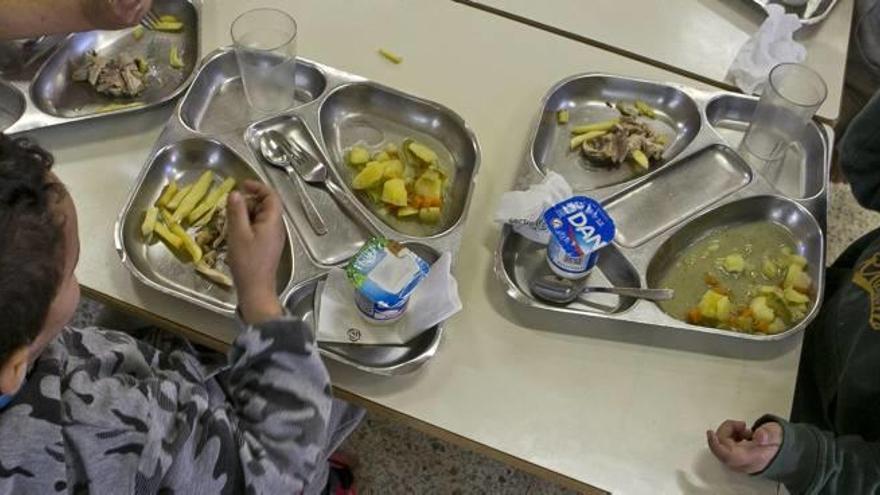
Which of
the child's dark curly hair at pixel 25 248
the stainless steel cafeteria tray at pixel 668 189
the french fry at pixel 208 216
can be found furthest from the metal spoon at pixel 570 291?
the child's dark curly hair at pixel 25 248

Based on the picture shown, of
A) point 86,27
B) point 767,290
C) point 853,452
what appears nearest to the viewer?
point 853,452

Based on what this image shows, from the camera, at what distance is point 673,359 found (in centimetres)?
93

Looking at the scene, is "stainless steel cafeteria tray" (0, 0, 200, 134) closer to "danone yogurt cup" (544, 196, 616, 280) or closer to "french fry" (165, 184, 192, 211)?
"french fry" (165, 184, 192, 211)

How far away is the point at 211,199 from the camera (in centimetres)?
102

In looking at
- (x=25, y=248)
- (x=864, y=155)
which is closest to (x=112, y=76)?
(x=25, y=248)

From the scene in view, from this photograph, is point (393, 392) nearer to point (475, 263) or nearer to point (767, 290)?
point (475, 263)

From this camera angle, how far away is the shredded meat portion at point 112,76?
111 centimetres

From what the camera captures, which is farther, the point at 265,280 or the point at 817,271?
the point at 817,271

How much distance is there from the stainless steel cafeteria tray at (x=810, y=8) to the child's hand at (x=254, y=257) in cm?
89

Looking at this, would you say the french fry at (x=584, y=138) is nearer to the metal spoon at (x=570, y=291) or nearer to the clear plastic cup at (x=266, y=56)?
the metal spoon at (x=570, y=291)

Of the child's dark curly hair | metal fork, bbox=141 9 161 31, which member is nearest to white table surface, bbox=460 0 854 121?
metal fork, bbox=141 9 161 31

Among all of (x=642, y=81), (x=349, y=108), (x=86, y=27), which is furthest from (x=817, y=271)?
(x=86, y=27)

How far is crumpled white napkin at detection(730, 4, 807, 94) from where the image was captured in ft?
3.81

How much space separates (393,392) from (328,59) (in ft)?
1.86
